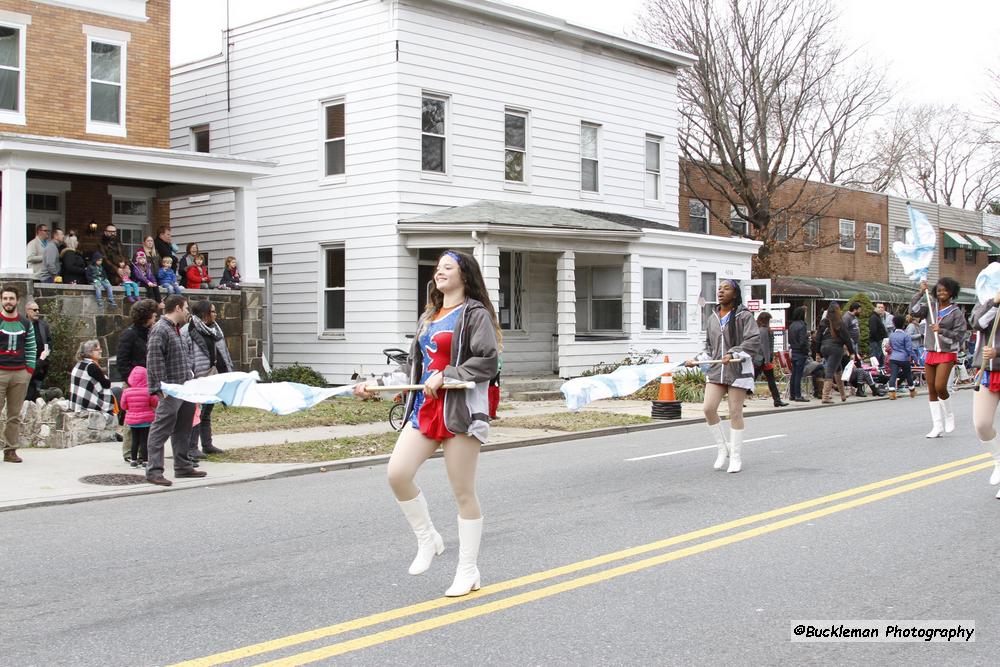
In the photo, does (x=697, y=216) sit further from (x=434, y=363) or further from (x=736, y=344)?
(x=434, y=363)

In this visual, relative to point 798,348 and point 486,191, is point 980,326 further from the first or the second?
point 486,191

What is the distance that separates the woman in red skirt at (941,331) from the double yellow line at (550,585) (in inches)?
123

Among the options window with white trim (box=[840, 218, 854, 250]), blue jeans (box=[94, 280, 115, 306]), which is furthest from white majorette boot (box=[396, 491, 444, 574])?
window with white trim (box=[840, 218, 854, 250])

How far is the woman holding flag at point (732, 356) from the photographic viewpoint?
35.2ft

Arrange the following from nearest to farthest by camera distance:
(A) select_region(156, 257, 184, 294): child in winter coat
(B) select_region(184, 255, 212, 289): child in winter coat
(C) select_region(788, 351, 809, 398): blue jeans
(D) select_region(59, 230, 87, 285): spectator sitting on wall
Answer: (D) select_region(59, 230, 87, 285): spectator sitting on wall
(A) select_region(156, 257, 184, 294): child in winter coat
(B) select_region(184, 255, 212, 289): child in winter coat
(C) select_region(788, 351, 809, 398): blue jeans

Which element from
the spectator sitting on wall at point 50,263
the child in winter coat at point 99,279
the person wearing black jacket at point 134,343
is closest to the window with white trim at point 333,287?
the child in winter coat at point 99,279

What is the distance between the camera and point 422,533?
6.30 meters

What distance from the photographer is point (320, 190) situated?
2270 cm

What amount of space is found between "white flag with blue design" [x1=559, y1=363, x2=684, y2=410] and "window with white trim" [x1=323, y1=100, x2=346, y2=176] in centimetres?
1418

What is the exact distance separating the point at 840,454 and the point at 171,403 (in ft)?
24.6

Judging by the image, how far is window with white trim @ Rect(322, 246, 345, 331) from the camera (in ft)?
74.4

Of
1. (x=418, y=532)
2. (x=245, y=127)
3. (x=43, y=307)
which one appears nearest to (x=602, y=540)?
(x=418, y=532)

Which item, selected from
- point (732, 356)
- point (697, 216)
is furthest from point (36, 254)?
point (697, 216)

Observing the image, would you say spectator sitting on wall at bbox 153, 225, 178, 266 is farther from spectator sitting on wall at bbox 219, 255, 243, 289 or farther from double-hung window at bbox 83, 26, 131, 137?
double-hung window at bbox 83, 26, 131, 137
